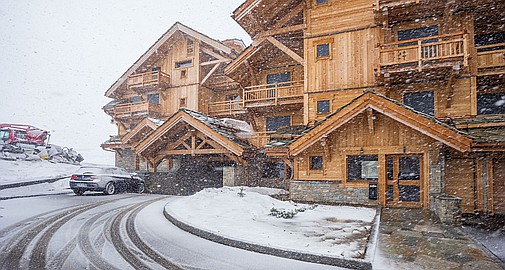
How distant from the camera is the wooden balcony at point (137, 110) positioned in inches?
1013

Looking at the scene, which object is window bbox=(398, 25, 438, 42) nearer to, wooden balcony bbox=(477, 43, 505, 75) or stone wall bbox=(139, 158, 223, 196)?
wooden balcony bbox=(477, 43, 505, 75)

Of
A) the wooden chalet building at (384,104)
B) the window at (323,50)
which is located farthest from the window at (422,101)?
the window at (323,50)

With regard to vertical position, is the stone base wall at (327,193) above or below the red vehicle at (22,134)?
below

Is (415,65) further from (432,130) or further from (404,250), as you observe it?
(404,250)

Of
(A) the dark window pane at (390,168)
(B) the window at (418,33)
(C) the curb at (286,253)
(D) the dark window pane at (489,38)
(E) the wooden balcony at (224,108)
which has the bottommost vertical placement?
(C) the curb at (286,253)

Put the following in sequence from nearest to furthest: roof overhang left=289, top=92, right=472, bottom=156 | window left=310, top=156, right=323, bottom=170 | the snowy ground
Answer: roof overhang left=289, top=92, right=472, bottom=156 → window left=310, top=156, right=323, bottom=170 → the snowy ground

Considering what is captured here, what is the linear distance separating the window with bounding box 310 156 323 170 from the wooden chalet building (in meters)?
0.04

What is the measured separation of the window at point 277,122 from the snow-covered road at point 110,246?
11.5m

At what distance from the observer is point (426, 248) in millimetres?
6047

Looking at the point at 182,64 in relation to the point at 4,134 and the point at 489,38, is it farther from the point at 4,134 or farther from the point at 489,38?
the point at 489,38

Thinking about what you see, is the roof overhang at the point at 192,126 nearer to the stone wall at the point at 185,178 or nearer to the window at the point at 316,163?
the stone wall at the point at 185,178

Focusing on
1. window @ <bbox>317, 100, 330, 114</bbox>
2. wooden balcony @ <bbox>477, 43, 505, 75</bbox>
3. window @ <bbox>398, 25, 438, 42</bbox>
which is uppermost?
window @ <bbox>398, 25, 438, 42</bbox>

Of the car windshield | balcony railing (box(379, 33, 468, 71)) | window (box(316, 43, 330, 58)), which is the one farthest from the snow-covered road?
window (box(316, 43, 330, 58))

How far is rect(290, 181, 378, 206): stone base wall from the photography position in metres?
11.6
